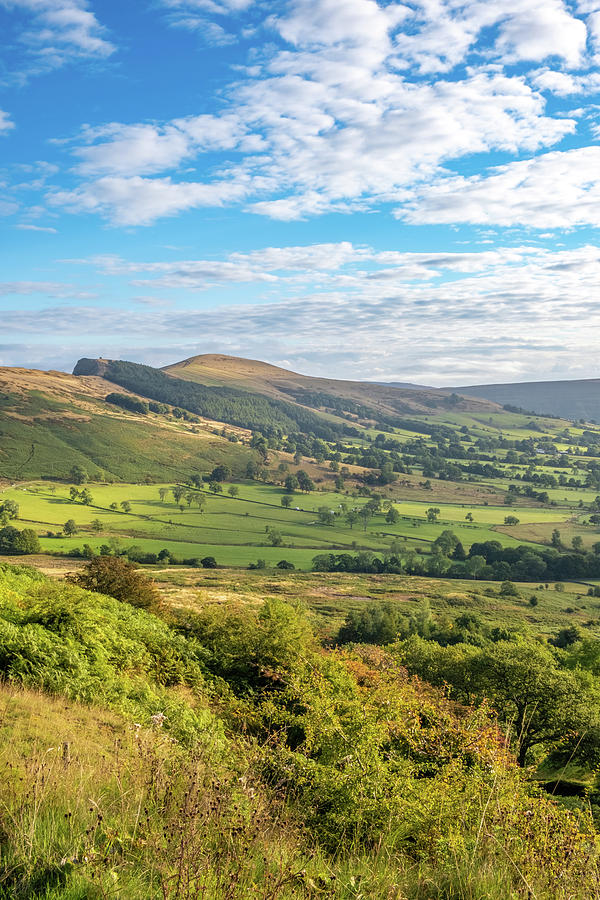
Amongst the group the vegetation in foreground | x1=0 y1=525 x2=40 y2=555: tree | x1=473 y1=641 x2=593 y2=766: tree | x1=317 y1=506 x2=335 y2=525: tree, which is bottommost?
x1=0 y1=525 x2=40 y2=555: tree

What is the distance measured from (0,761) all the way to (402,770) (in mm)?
6954

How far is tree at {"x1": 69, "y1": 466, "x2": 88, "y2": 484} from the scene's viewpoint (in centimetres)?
18575

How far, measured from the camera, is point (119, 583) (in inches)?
1249

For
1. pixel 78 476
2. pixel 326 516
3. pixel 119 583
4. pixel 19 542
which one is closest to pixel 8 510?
pixel 19 542

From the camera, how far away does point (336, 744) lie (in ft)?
37.4

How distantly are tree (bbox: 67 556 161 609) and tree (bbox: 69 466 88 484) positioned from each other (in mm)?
163667

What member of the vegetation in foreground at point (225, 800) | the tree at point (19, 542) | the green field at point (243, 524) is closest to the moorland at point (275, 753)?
the vegetation in foreground at point (225, 800)

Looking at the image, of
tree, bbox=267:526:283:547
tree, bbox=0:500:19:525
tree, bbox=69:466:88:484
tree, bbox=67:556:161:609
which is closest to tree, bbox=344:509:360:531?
tree, bbox=267:526:283:547

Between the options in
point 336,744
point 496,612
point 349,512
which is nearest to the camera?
point 336,744

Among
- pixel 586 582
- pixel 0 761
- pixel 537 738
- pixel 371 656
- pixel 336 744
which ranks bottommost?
pixel 586 582

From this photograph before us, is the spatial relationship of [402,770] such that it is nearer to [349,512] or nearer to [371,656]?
[371,656]

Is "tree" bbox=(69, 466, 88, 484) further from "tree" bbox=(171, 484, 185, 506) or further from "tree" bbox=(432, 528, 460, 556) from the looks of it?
"tree" bbox=(432, 528, 460, 556)

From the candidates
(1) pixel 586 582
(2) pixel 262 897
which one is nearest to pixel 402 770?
(2) pixel 262 897

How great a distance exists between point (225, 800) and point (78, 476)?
19560 cm
